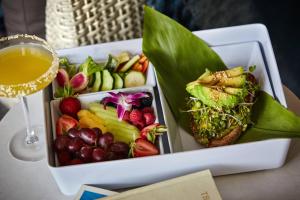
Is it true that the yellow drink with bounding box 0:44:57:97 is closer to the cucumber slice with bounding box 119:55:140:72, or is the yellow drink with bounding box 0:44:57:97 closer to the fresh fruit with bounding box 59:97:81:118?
the fresh fruit with bounding box 59:97:81:118

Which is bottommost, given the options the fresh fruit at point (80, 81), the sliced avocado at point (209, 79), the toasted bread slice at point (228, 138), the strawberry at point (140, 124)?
the toasted bread slice at point (228, 138)

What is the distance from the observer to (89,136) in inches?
38.9

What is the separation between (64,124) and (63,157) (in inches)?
3.8

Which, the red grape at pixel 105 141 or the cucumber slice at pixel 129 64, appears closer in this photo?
the red grape at pixel 105 141

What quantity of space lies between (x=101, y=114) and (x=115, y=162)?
20 centimetres

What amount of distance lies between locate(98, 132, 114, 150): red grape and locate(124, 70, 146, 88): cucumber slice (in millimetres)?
215

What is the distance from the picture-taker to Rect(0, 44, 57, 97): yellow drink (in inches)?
40.6

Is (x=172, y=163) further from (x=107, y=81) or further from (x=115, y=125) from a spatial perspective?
(x=107, y=81)

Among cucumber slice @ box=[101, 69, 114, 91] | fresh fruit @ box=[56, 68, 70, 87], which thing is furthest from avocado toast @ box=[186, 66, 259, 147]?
fresh fruit @ box=[56, 68, 70, 87]

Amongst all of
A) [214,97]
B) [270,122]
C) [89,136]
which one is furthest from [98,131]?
[270,122]

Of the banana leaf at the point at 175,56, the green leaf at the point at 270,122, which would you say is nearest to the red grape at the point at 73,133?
the banana leaf at the point at 175,56

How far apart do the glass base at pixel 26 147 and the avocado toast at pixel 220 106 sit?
13.6 inches

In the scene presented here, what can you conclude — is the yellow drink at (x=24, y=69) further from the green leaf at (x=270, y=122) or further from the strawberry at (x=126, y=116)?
the green leaf at (x=270, y=122)

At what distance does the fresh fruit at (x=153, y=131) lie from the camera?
101 centimetres
